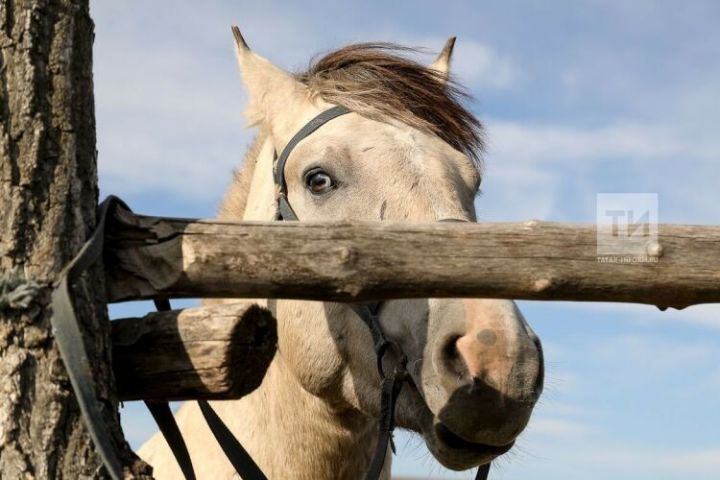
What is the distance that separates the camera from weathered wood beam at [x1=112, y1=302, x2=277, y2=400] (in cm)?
221

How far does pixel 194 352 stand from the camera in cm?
224

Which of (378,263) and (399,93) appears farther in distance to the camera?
(399,93)

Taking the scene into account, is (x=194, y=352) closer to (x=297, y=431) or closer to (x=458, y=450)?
(x=458, y=450)

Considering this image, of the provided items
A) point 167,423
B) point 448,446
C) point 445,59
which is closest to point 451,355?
point 448,446

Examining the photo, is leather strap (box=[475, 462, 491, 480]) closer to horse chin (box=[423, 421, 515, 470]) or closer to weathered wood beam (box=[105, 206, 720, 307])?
horse chin (box=[423, 421, 515, 470])

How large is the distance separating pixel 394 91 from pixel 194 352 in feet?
6.55

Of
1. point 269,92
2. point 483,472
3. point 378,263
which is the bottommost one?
point 483,472

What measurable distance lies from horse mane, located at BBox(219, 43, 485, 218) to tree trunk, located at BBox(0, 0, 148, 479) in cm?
178

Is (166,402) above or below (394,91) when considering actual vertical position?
below

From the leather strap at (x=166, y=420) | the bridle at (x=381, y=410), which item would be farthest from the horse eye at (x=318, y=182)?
the leather strap at (x=166, y=420)

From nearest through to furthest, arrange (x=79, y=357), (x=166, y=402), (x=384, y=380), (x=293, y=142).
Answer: (x=79, y=357), (x=166, y=402), (x=384, y=380), (x=293, y=142)

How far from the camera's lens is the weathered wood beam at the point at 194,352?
2.21 meters

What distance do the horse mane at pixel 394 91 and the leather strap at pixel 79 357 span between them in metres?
1.96

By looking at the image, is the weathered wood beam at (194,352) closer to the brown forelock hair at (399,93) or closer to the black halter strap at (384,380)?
the black halter strap at (384,380)
